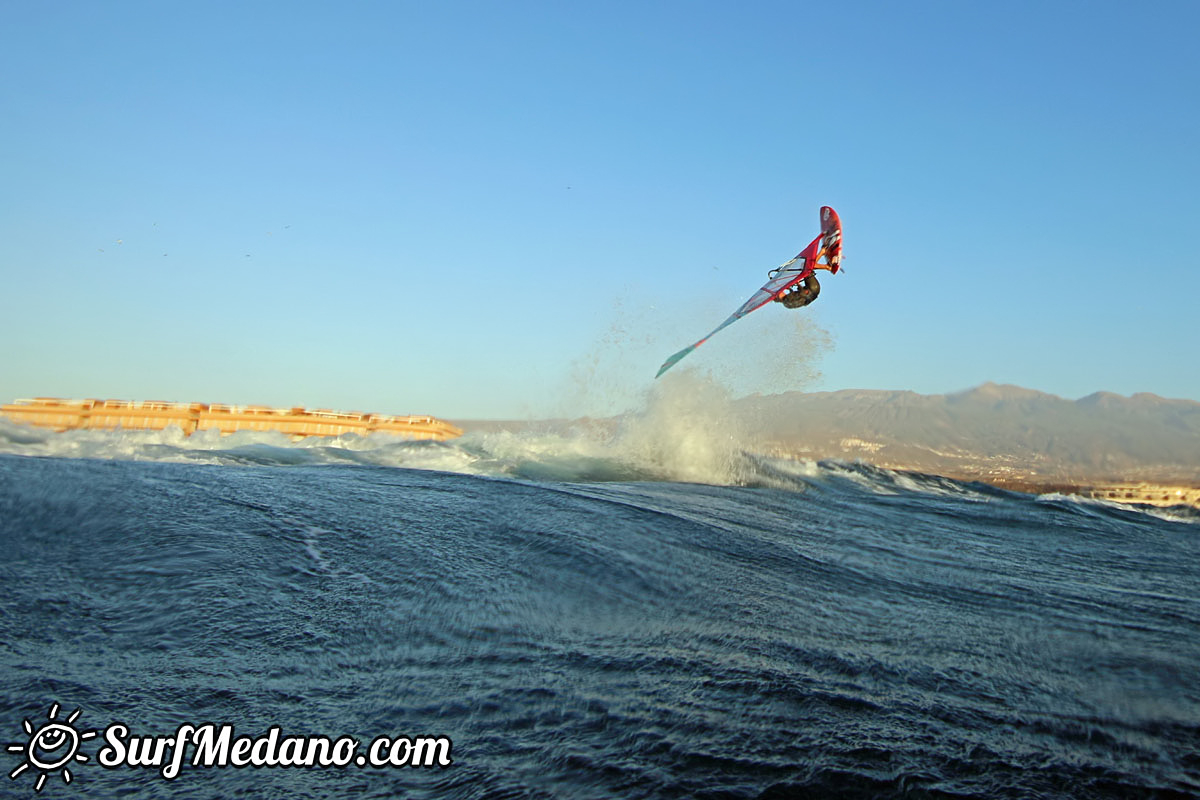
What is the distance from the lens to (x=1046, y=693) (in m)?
4.66

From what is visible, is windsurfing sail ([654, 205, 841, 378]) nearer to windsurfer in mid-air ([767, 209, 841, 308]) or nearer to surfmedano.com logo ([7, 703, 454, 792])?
windsurfer in mid-air ([767, 209, 841, 308])

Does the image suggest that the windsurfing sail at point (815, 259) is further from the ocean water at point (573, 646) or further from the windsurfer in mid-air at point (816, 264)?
the ocean water at point (573, 646)

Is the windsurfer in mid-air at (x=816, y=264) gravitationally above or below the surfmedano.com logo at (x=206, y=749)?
above

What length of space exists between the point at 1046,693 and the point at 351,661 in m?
4.10

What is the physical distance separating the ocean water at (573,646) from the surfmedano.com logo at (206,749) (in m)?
0.04

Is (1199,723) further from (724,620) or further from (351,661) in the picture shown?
(351,661)

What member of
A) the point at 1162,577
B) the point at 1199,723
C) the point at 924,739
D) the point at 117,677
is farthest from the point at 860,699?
the point at 1162,577

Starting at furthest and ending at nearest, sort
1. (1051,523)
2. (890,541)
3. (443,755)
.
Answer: (1051,523) < (890,541) < (443,755)

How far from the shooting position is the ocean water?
342 centimetres

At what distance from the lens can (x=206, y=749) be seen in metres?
3.54

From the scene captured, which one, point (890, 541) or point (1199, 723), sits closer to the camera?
point (1199, 723)

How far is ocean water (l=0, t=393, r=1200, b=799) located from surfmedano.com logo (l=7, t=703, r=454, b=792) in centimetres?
4

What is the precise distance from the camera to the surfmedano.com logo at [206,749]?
337 cm

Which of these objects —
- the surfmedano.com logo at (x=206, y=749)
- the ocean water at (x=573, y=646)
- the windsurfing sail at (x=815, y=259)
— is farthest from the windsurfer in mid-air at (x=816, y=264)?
the surfmedano.com logo at (x=206, y=749)
